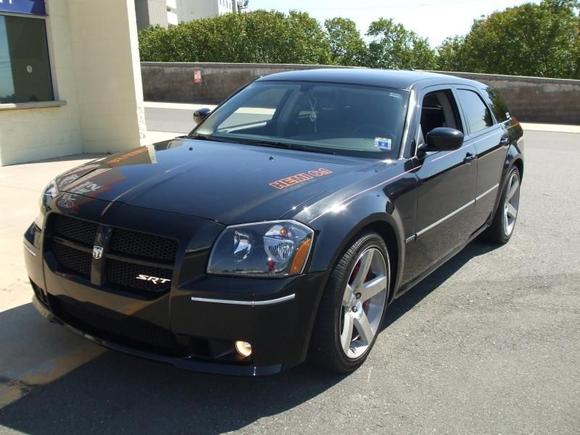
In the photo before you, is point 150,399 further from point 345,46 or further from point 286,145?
point 345,46

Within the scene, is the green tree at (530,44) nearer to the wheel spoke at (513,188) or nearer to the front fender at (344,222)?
the wheel spoke at (513,188)

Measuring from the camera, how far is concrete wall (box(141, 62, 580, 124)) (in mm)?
19984

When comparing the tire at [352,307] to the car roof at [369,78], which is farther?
the car roof at [369,78]

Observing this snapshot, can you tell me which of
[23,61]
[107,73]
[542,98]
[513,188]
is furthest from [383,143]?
[542,98]

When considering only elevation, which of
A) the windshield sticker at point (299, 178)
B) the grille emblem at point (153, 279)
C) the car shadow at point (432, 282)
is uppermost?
the windshield sticker at point (299, 178)

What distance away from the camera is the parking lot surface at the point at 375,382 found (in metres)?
3.04

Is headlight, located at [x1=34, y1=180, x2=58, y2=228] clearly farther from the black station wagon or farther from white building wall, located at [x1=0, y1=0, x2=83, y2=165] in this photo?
white building wall, located at [x1=0, y1=0, x2=83, y2=165]

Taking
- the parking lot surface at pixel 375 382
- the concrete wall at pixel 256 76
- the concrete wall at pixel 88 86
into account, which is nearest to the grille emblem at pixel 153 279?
the parking lot surface at pixel 375 382

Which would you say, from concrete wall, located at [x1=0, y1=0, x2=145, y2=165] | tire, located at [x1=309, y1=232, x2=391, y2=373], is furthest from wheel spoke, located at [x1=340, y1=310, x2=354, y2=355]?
concrete wall, located at [x1=0, y1=0, x2=145, y2=165]

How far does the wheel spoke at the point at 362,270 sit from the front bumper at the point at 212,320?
43 centimetres

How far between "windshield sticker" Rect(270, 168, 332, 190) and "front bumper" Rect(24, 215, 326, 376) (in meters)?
0.59

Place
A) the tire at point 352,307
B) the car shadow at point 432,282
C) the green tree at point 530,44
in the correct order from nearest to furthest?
the tire at point 352,307
the car shadow at point 432,282
the green tree at point 530,44

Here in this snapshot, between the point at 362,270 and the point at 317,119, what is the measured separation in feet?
4.59

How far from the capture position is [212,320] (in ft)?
9.51
